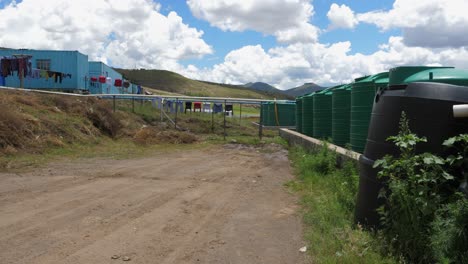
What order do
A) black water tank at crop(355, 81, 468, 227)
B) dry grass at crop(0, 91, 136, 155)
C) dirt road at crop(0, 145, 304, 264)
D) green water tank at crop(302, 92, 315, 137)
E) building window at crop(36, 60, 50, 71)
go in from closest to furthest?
black water tank at crop(355, 81, 468, 227), dirt road at crop(0, 145, 304, 264), dry grass at crop(0, 91, 136, 155), green water tank at crop(302, 92, 315, 137), building window at crop(36, 60, 50, 71)

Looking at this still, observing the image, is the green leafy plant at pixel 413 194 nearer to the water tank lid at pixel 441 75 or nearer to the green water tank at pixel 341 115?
the water tank lid at pixel 441 75

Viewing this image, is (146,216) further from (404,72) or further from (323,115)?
(323,115)

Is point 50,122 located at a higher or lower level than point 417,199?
higher

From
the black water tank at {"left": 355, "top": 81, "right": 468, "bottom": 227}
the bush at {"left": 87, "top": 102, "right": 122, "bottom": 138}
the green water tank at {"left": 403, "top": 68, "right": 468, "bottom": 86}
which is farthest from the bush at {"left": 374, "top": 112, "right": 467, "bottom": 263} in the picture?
the bush at {"left": 87, "top": 102, "right": 122, "bottom": 138}

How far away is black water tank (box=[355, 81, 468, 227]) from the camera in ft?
14.5

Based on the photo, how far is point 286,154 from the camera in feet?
55.1

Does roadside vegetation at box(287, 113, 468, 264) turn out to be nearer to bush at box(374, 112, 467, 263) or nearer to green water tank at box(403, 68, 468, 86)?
bush at box(374, 112, 467, 263)

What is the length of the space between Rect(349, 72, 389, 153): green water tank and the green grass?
73 centimetres

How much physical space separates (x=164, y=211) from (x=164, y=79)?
171 m

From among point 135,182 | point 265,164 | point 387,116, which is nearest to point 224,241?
point 387,116

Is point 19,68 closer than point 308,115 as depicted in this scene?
No

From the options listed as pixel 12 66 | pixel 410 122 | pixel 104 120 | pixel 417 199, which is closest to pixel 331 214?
pixel 410 122

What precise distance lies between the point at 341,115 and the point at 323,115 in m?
3.43

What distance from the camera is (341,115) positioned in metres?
11.7
